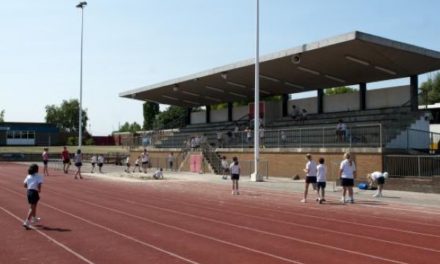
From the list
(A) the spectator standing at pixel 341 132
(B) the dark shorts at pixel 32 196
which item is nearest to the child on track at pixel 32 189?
(B) the dark shorts at pixel 32 196

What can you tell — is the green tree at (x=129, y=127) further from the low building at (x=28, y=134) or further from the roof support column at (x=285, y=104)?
the roof support column at (x=285, y=104)

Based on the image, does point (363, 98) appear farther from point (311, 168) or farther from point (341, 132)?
point (311, 168)

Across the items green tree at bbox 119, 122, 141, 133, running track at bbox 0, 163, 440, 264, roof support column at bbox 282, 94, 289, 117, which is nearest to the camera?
running track at bbox 0, 163, 440, 264

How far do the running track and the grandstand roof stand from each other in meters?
11.8

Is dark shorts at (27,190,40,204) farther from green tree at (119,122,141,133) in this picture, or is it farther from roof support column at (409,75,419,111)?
green tree at (119,122,141,133)

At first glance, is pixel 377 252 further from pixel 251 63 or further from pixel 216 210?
pixel 251 63

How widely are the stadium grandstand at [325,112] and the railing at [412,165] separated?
44mm

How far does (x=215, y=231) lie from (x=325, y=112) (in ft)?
96.9

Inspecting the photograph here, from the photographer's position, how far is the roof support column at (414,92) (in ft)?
111

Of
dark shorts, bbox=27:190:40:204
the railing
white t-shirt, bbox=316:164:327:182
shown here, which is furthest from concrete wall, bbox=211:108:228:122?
dark shorts, bbox=27:190:40:204

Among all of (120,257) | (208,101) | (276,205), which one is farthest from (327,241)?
(208,101)

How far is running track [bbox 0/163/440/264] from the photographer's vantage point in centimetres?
1002

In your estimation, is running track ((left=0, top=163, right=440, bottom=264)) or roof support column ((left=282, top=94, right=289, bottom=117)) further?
roof support column ((left=282, top=94, right=289, bottom=117))

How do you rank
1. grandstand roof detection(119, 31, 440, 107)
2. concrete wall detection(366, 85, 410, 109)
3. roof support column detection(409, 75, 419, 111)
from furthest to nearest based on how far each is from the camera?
concrete wall detection(366, 85, 410, 109) < roof support column detection(409, 75, 419, 111) < grandstand roof detection(119, 31, 440, 107)
